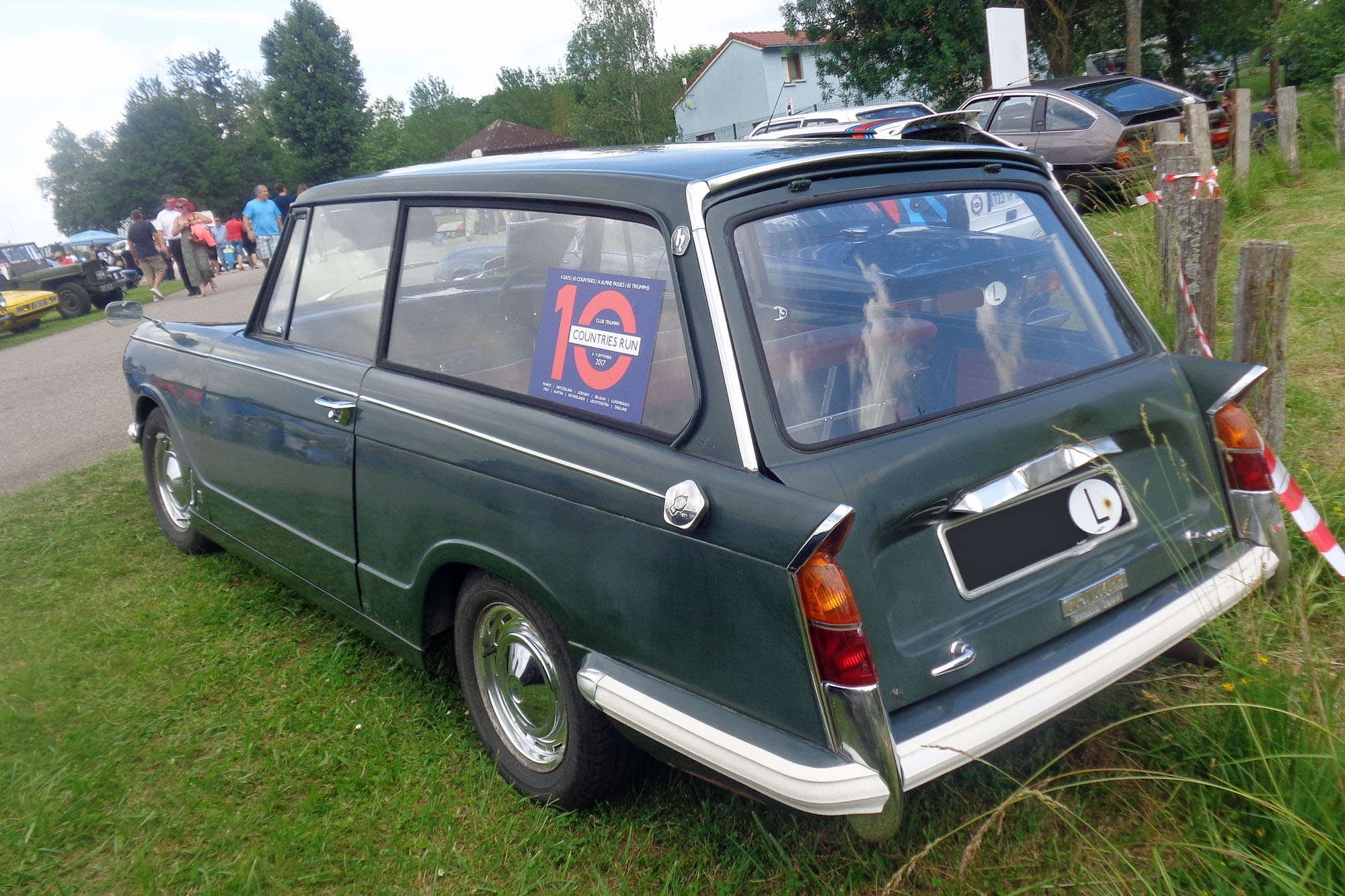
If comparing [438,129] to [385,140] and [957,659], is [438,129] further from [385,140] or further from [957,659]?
[957,659]

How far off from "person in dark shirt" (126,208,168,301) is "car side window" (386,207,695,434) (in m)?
17.8

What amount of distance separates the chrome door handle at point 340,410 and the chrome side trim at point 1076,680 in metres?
1.98

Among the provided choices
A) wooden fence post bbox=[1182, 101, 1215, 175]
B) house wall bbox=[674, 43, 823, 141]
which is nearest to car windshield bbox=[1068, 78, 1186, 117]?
wooden fence post bbox=[1182, 101, 1215, 175]

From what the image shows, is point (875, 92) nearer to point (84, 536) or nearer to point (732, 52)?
point (84, 536)

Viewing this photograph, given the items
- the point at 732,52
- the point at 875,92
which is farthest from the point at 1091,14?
the point at 732,52

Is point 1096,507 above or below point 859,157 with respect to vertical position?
below

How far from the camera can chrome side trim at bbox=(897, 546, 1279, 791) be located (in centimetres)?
199

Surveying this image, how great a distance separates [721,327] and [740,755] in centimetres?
90

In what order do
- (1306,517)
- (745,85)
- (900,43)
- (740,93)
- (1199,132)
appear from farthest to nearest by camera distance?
(740,93) < (745,85) < (900,43) < (1199,132) < (1306,517)

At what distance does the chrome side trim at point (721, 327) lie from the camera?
6.89 ft

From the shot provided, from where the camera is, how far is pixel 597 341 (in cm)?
252

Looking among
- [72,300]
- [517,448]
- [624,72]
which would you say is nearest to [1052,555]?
[517,448]

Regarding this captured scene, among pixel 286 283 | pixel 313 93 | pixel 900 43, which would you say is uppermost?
pixel 313 93

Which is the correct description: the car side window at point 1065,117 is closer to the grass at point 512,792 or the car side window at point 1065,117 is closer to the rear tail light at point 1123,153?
the rear tail light at point 1123,153
